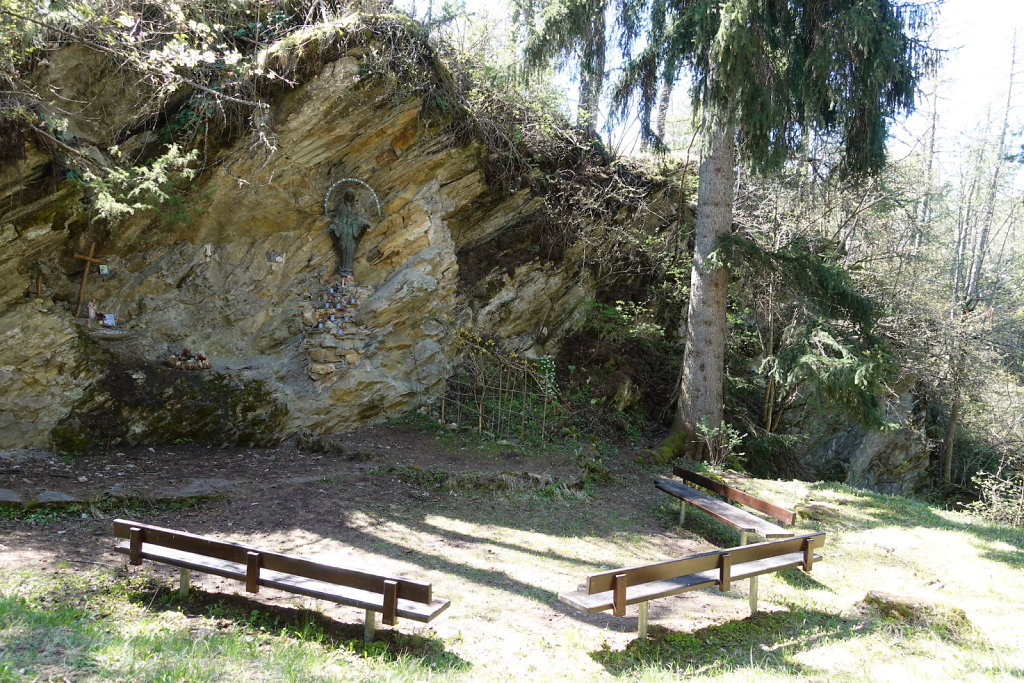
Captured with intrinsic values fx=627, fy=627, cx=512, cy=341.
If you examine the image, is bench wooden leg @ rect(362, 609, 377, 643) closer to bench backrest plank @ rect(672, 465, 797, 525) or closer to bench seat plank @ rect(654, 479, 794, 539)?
bench seat plank @ rect(654, 479, 794, 539)

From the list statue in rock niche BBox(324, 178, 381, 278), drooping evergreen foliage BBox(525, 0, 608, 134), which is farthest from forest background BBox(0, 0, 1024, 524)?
statue in rock niche BBox(324, 178, 381, 278)

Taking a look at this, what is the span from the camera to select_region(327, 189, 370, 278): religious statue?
368 inches

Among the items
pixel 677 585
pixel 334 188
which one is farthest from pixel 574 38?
pixel 677 585

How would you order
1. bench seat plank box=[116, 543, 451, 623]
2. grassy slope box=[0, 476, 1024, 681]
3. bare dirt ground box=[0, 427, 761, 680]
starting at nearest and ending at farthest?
grassy slope box=[0, 476, 1024, 681] < bench seat plank box=[116, 543, 451, 623] < bare dirt ground box=[0, 427, 761, 680]

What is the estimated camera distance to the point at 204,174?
819cm

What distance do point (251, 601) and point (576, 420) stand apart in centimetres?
701

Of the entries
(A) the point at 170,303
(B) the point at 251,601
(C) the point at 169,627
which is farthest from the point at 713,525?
(A) the point at 170,303

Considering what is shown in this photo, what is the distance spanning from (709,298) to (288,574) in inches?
296

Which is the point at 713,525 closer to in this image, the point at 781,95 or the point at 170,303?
the point at 781,95

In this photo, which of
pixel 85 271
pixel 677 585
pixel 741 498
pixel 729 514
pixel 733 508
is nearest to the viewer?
pixel 677 585

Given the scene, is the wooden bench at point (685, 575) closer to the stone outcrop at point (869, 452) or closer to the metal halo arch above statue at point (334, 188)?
the metal halo arch above statue at point (334, 188)

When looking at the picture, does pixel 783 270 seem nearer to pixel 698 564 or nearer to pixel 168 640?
pixel 698 564

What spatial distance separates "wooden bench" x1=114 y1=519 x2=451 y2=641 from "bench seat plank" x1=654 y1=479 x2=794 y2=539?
3.17m

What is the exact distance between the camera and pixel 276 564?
3.84m
